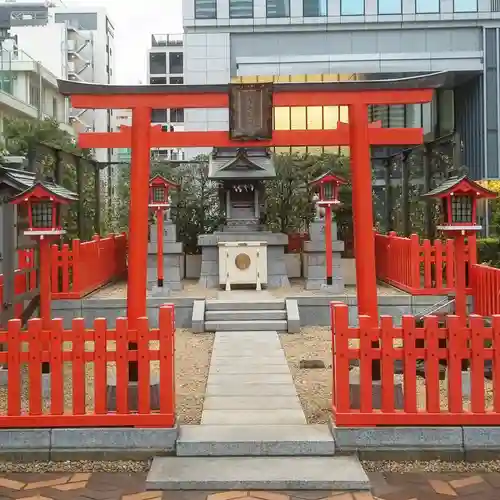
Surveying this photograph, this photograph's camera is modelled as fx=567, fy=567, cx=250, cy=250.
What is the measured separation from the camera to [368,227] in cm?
577

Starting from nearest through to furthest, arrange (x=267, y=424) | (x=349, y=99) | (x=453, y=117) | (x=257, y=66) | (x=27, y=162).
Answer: (x=267, y=424)
(x=349, y=99)
(x=27, y=162)
(x=257, y=66)
(x=453, y=117)

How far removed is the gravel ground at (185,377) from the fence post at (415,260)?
402 centimetres

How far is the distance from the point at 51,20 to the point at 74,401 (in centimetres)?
4505

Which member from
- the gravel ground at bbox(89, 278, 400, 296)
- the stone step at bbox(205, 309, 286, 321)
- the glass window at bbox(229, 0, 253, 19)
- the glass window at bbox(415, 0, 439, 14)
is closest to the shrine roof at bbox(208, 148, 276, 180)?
the gravel ground at bbox(89, 278, 400, 296)

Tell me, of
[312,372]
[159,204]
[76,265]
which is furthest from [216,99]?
[159,204]

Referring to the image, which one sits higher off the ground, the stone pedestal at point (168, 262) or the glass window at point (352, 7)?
the glass window at point (352, 7)

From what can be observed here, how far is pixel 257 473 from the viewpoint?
4281mm

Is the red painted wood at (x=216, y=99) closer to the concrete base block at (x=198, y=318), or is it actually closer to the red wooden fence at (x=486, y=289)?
the red wooden fence at (x=486, y=289)

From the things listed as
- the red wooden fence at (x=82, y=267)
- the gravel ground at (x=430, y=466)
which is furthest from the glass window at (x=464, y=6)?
the gravel ground at (x=430, y=466)

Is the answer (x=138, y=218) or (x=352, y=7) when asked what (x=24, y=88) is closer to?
(x=352, y=7)

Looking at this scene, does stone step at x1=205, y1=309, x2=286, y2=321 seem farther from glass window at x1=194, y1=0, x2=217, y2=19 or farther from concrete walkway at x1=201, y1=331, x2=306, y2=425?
glass window at x1=194, y1=0, x2=217, y2=19

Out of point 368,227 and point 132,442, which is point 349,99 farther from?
point 132,442

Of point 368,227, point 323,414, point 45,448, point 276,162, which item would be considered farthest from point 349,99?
point 276,162

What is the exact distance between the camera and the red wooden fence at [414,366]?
183 inches
